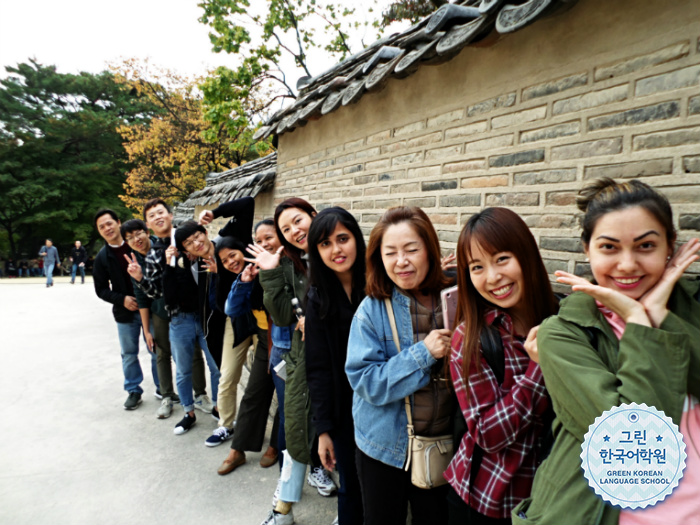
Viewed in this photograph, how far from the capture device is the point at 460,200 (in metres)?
2.38

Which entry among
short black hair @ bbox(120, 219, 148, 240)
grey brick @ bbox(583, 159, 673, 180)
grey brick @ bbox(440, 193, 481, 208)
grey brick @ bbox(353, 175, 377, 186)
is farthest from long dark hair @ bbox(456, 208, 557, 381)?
short black hair @ bbox(120, 219, 148, 240)

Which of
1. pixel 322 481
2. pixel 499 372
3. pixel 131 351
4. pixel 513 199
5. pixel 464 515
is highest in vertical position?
pixel 513 199

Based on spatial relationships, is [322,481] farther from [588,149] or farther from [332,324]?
[588,149]

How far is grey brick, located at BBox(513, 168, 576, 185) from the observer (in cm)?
176

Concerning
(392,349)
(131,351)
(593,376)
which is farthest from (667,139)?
(131,351)

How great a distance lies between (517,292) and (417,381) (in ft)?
Answer: 1.70

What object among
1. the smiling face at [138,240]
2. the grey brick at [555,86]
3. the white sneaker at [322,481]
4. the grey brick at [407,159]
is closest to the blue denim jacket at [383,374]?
the grey brick at [555,86]

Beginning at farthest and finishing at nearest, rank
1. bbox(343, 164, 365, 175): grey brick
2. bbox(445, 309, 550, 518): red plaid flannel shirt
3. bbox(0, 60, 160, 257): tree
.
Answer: bbox(0, 60, 160, 257): tree → bbox(343, 164, 365, 175): grey brick → bbox(445, 309, 550, 518): red plaid flannel shirt

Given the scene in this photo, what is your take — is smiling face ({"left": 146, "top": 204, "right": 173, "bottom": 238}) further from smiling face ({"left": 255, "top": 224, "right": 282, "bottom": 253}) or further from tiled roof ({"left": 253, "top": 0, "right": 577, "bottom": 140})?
tiled roof ({"left": 253, "top": 0, "right": 577, "bottom": 140})

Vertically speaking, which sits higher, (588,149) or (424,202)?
(588,149)

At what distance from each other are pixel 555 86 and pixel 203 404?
4.29 m

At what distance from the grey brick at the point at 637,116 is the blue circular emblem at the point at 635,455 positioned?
1131 millimetres

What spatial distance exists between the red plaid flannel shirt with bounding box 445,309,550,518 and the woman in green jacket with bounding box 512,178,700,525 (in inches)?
5.9

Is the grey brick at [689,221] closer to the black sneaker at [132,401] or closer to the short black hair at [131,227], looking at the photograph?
the short black hair at [131,227]
